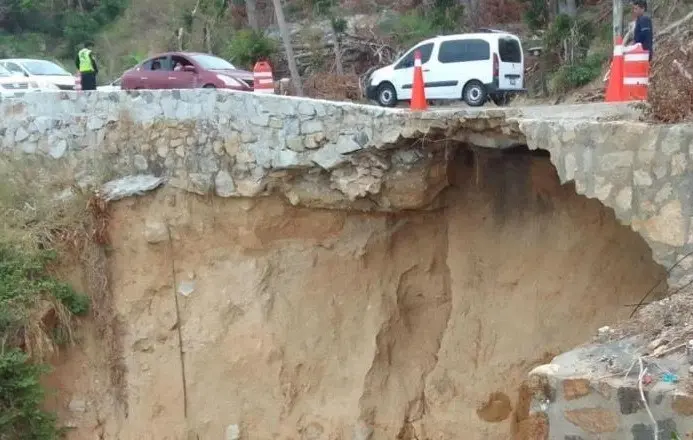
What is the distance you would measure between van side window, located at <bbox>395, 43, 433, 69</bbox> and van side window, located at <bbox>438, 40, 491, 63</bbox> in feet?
0.76

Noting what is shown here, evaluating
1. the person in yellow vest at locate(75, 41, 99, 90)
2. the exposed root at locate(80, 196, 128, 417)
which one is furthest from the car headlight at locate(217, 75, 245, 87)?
the exposed root at locate(80, 196, 128, 417)

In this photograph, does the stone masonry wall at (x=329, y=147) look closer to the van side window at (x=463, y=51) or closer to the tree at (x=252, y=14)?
the van side window at (x=463, y=51)

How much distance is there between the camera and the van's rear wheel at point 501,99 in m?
13.8

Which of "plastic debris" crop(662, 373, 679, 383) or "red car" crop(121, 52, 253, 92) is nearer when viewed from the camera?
"plastic debris" crop(662, 373, 679, 383)

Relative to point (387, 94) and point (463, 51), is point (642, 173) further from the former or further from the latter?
point (387, 94)

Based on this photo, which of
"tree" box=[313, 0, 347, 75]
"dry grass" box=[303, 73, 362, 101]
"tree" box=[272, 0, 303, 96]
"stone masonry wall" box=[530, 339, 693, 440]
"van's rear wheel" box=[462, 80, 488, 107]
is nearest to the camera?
"stone masonry wall" box=[530, 339, 693, 440]

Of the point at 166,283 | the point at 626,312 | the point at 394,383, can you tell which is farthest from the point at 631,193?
the point at 166,283

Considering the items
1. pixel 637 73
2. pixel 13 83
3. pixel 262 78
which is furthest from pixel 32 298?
pixel 13 83

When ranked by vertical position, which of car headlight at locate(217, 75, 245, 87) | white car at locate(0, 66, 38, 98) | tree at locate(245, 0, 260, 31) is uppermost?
tree at locate(245, 0, 260, 31)

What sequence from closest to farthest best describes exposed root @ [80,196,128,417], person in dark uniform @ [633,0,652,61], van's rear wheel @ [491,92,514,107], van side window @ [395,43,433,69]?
1. person in dark uniform @ [633,0,652,61]
2. exposed root @ [80,196,128,417]
3. van's rear wheel @ [491,92,514,107]
4. van side window @ [395,43,433,69]

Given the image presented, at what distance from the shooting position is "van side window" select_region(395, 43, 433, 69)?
14141 millimetres

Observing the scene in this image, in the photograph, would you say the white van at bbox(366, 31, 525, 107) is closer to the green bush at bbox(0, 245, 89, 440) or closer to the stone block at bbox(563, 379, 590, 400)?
the green bush at bbox(0, 245, 89, 440)

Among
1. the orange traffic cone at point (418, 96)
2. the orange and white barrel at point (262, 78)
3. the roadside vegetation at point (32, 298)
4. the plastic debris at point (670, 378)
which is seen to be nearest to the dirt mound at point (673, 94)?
the orange traffic cone at point (418, 96)

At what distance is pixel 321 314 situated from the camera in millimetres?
9484
